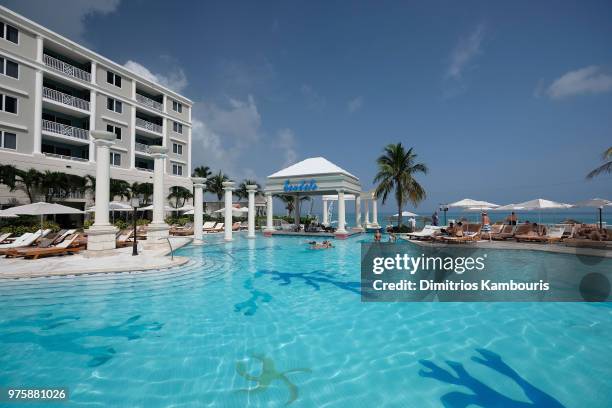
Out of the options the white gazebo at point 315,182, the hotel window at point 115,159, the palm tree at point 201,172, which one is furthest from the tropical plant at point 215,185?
the white gazebo at point 315,182

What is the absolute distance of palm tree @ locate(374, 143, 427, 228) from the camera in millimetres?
25938

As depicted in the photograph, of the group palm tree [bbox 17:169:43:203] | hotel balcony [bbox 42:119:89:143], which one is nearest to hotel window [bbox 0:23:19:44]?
hotel balcony [bbox 42:119:89:143]

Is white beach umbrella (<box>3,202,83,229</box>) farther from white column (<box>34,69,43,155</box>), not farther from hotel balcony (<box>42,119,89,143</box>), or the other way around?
hotel balcony (<box>42,119,89,143</box>)

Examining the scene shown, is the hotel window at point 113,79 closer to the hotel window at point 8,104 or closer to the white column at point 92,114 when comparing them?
the white column at point 92,114

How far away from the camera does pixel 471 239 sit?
1716 centimetres

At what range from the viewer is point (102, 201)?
12.9m

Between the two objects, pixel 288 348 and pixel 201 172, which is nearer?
pixel 288 348

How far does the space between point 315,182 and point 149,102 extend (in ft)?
82.7

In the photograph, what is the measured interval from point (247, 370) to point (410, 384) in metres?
2.56

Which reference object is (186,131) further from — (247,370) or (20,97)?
(247,370)

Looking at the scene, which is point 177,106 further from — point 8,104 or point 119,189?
point 8,104

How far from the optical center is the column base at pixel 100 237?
12281mm

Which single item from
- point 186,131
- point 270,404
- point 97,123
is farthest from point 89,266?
point 186,131

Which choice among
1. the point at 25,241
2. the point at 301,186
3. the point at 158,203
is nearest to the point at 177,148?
the point at 301,186
